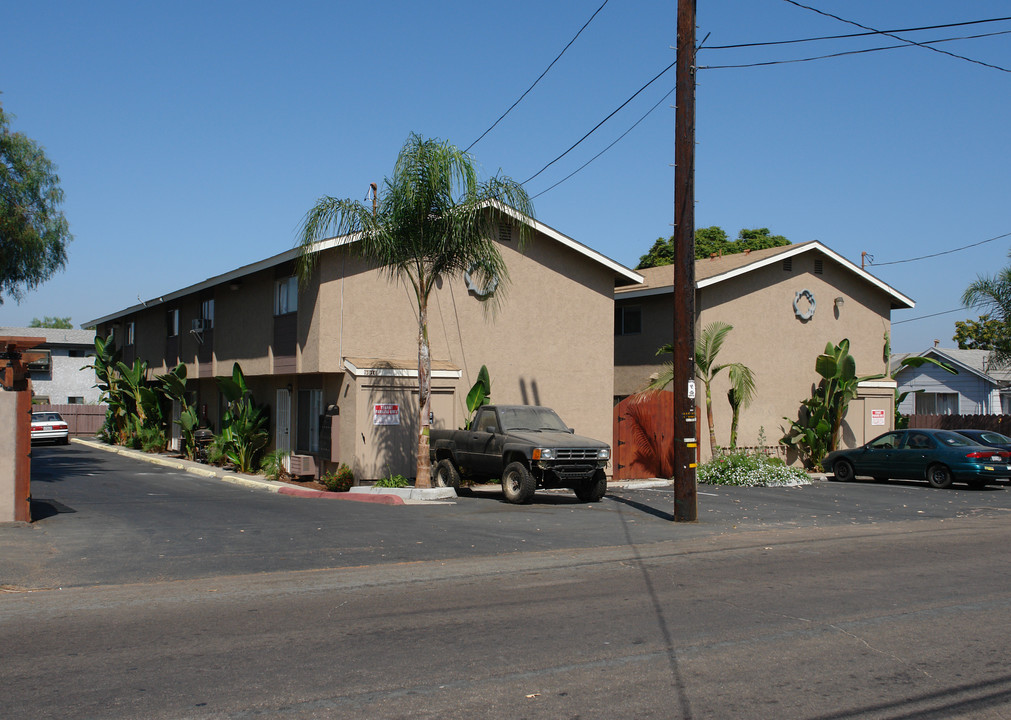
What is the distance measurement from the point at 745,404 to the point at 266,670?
68.1 ft

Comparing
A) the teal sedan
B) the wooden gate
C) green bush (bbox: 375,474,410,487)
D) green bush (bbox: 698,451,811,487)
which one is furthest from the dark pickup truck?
the teal sedan

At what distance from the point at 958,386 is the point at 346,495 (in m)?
29.9

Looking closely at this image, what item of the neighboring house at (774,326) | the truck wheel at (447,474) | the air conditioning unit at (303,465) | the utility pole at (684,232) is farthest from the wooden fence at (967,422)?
the air conditioning unit at (303,465)

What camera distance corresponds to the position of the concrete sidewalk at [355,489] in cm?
1748

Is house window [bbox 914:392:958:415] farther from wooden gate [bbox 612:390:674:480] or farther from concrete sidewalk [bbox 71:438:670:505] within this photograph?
Result: concrete sidewalk [bbox 71:438:670:505]

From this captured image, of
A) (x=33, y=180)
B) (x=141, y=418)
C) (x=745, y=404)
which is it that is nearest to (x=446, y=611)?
(x=745, y=404)

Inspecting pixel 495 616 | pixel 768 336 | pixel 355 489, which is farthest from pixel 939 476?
pixel 495 616

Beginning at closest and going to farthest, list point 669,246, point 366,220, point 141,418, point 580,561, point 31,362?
point 580,561 < point 31,362 < point 366,220 < point 141,418 < point 669,246

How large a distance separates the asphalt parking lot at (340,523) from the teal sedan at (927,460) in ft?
1.82

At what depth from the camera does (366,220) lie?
1758cm

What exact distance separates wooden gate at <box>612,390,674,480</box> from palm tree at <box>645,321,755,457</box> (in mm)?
577

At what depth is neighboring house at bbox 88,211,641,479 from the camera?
65.1 feet

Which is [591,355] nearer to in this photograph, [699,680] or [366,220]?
[366,220]

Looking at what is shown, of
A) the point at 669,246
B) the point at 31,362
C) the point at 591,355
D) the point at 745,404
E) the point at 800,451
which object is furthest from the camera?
the point at 669,246
